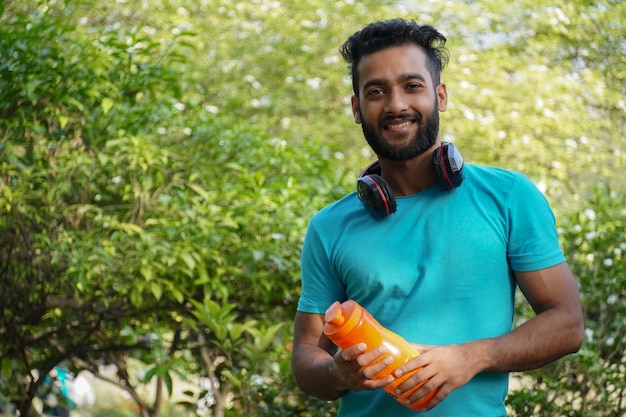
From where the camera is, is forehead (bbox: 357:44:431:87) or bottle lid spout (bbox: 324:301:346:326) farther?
forehead (bbox: 357:44:431:87)

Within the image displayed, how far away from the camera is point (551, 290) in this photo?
2000mm

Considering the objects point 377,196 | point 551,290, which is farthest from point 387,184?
point 551,290

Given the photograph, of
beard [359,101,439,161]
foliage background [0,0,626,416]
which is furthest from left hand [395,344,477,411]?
foliage background [0,0,626,416]

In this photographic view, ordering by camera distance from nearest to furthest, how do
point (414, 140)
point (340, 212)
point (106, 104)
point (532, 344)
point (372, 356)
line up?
1. point (372, 356)
2. point (532, 344)
3. point (414, 140)
4. point (340, 212)
5. point (106, 104)

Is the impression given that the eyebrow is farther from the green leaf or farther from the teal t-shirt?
the green leaf

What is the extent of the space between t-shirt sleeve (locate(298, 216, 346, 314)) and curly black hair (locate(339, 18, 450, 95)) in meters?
0.39

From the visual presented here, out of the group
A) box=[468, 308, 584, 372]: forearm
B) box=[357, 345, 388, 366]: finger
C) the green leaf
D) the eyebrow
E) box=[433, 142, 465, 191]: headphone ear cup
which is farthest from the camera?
the green leaf

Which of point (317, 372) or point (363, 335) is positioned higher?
point (363, 335)

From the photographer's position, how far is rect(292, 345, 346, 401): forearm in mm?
2076

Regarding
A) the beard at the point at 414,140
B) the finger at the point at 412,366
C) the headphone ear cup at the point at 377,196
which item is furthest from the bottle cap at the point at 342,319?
the beard at the point at 414,140

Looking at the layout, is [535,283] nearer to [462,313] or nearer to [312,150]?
[462,313]

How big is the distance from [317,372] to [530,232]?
571 mm

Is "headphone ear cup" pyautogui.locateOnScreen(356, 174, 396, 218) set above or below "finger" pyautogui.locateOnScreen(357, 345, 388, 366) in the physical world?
above

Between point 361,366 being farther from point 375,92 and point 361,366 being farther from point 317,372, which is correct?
point 375,92
